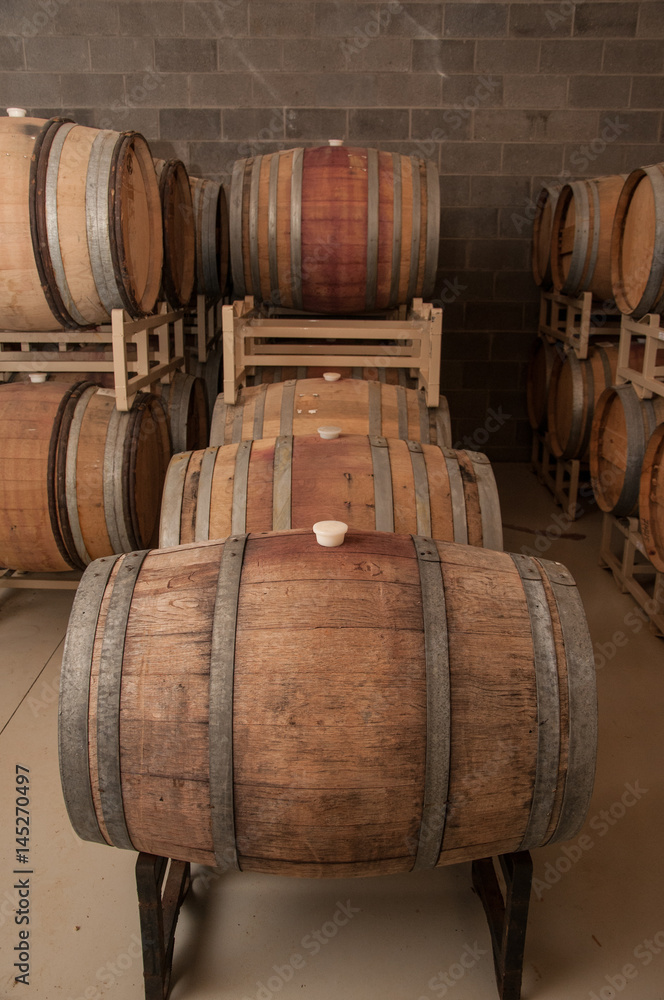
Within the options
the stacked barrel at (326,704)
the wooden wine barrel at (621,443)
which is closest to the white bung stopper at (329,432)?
the stacked barrel at (326,704)

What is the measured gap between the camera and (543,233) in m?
5.86

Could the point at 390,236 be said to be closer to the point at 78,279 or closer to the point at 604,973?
the point at 78,279

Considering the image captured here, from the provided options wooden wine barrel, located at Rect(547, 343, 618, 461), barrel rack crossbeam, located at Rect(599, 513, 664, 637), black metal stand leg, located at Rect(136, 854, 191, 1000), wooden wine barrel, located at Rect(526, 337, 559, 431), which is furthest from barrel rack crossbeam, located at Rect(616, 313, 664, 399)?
black metal stand leg, located at Rect(136, 854, 191, 1000)

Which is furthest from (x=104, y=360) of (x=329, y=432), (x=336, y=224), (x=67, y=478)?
(x=329, y=432)

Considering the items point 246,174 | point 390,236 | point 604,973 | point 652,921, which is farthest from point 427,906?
point 246,174

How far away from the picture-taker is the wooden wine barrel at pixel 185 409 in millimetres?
4312

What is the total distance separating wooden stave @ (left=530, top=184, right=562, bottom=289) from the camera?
18.8 feet

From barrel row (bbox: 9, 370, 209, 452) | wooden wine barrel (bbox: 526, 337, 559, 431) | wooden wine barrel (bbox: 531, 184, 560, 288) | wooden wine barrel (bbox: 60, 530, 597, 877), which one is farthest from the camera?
wooden wine barrel (bbox: 526, 337, 559, 431)

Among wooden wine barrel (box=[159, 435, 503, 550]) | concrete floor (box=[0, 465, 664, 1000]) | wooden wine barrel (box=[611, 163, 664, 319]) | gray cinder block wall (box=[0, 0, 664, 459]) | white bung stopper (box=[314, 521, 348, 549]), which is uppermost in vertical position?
gray cinder block wall (box=[0, 0, 664, 459])

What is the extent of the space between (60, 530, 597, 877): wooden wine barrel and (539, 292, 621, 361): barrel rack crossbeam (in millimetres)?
3629

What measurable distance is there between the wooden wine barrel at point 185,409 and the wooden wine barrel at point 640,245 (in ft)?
7.67

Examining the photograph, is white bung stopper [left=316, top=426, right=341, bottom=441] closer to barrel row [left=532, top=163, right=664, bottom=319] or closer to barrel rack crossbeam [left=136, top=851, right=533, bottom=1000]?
barrel rack crossbeam [left=136, top=851, right=533, bottom=1000]

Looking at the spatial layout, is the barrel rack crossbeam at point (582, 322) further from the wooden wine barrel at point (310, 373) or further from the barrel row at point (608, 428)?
the wooden wine barrel at point (310, 373)

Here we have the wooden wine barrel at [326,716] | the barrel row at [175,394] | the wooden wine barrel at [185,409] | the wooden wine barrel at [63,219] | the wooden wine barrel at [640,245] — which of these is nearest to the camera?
the wooden wine barrel at [326,716]
